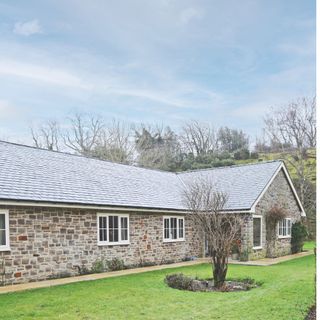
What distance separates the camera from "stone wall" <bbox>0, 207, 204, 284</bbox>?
11773 millimetres

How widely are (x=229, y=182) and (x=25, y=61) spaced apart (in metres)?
12.8

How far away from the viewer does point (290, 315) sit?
7434 millimetres

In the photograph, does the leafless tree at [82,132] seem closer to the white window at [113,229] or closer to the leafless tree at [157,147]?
the leafless tree at [157,147]

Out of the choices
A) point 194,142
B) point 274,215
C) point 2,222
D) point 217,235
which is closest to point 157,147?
point 194,142

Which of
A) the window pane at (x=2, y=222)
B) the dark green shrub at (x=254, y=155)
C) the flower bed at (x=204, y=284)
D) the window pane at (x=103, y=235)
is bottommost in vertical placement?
the flower bed at (x=204, y=284)

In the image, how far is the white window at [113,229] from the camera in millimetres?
14570

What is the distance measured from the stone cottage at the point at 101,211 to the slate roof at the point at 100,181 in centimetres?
5

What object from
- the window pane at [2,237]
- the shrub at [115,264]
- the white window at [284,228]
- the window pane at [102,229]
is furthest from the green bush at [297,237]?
the window pane at [2,237]

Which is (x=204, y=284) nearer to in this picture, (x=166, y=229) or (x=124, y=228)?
(x=124, y=228)

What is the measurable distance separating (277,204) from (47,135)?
27793 mm

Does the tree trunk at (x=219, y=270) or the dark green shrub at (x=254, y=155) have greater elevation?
the dark green shrub at (x=254, y=155)

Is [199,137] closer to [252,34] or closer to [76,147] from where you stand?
[76,147]

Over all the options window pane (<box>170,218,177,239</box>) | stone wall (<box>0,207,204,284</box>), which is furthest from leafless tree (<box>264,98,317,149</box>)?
stone wall (<box>0,207,204,284</box>)

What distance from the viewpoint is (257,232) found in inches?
770
